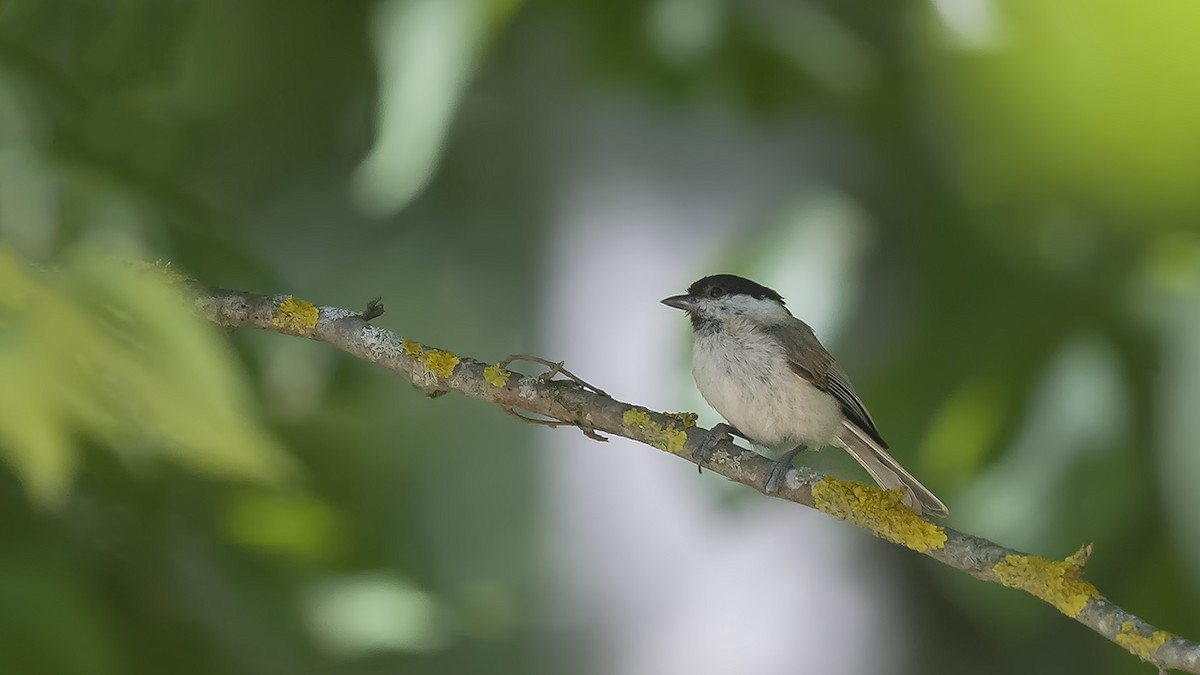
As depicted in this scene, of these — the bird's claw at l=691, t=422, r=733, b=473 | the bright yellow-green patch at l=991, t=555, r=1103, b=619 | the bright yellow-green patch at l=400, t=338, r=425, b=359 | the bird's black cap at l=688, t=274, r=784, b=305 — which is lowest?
the bright yellow-green patch at l=991, t=555, r=1103, b=619

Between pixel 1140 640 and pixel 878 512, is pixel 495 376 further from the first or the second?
Answer: pixel 1140 640

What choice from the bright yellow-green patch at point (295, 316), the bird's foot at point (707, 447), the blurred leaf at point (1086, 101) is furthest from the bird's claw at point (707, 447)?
the blurred leaf at point (1086, 101)

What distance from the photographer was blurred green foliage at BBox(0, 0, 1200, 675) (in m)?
1.22

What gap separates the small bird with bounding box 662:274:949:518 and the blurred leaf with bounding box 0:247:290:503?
0.69m

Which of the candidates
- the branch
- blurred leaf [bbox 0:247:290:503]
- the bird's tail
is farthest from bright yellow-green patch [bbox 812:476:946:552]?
blurred leaf [bbox 0:247:290:503]

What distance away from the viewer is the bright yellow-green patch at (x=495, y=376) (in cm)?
81

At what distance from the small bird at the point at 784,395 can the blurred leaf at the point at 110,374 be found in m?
0.69

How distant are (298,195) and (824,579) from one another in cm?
108

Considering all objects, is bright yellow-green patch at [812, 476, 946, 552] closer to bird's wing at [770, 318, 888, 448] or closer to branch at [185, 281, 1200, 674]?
branch at [185, 281, 1200, 674]

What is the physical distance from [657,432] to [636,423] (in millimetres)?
18

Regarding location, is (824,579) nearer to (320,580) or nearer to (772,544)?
(772,544)

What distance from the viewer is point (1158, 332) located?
1.38 meters

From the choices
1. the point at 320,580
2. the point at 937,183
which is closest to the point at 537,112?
the point at 937,183

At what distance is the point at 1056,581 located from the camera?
0.65 m
